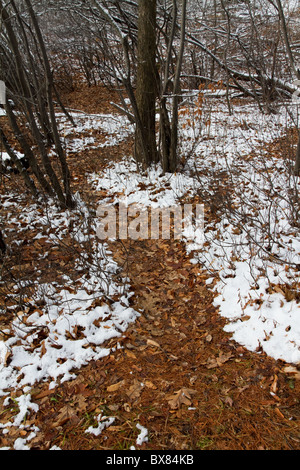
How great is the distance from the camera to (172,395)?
2365mm

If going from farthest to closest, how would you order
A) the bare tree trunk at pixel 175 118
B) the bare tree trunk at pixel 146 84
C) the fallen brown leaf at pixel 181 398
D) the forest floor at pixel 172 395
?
the bare tree trunk at pixel 146 84 < the bare tree trunk at pixel 175 118 < the fallen brown leaf at pixel 181 398 < the forest floor at pixel 172 395

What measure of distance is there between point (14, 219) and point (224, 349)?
4409 mm

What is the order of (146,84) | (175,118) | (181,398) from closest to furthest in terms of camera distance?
(181,398) → (175,118) → (146,84)

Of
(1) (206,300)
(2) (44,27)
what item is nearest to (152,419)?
(1) (206,300)

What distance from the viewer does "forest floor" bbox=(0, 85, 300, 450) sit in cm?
207

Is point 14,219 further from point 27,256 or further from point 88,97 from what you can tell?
point 88,97

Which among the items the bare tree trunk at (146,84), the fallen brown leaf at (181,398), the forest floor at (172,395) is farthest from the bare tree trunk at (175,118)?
the fallen brown leaf at (181,398)

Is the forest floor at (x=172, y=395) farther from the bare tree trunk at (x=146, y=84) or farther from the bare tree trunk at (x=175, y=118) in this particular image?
the bare tree trunk at (x=146, y=84)

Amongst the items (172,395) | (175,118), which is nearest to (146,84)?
(175,118)

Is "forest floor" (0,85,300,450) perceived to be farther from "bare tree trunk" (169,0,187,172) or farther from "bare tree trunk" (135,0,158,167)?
"bare tree trunk" (135,0,158,167)

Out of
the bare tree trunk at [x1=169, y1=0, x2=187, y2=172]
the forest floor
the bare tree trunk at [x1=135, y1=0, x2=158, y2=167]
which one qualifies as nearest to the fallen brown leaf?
the forest floor

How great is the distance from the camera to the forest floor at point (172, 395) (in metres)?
2.07

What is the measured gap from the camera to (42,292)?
3.32 metres

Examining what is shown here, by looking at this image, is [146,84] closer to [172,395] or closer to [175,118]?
[175,118]
